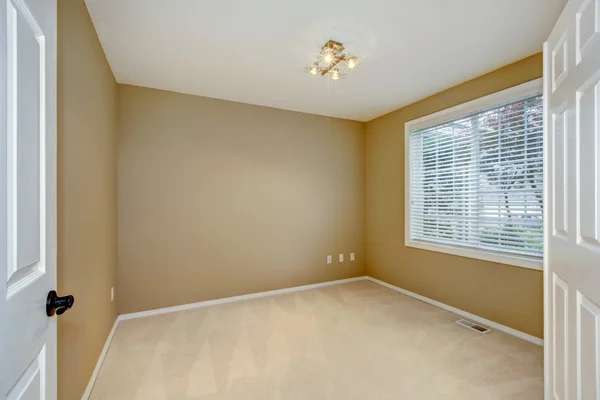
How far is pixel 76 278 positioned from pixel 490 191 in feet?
11.4

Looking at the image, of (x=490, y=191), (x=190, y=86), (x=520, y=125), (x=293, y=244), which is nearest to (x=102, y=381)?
(x=293, y=244)

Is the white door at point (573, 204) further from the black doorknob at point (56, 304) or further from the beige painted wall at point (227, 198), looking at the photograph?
the beige painted wall at point (227, 198)

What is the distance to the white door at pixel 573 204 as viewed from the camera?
105 centimetres

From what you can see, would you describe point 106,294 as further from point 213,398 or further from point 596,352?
point 596,352

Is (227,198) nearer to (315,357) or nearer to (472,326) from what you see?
(315,357)

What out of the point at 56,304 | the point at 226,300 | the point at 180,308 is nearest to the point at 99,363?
the point at 180,308

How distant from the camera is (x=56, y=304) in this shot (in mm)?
873

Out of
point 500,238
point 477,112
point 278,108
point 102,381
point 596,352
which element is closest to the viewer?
point 596,352

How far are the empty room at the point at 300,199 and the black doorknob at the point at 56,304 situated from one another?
13mm

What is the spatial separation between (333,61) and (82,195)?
217 cm

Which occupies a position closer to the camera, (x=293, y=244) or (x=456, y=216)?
(x=456, y=216)

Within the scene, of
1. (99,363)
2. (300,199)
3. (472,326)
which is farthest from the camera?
(300,199)

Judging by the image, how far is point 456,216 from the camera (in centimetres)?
326

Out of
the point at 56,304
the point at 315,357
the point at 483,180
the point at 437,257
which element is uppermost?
the point at 483,180
